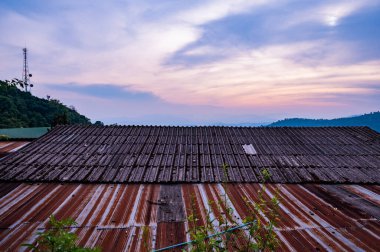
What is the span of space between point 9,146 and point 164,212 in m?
13.4

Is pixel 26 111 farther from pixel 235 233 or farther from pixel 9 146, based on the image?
pixel 235 233

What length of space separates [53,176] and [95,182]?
189 centimetres

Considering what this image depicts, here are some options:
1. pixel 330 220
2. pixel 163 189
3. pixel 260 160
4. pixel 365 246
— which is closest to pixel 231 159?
pixel 260 160

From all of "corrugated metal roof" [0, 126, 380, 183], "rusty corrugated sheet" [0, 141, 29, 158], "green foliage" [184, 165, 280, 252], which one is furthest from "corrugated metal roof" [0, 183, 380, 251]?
"rusty corrugated sheet" [0, 141, 29, 158]

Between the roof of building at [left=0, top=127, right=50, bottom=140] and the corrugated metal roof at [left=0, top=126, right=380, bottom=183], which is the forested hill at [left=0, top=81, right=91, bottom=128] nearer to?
the roof of building at [left=0, top=127, right=50, bottom=140]

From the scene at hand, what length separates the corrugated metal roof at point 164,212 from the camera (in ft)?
18.4

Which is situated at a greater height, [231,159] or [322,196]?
[231,159]

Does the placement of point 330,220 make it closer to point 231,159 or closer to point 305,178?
point 305,178

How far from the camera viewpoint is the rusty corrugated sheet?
42.8ft

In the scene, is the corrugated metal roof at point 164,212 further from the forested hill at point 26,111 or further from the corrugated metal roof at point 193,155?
the forested hill at point 26,111

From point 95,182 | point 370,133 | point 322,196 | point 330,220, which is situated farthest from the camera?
point 370,133

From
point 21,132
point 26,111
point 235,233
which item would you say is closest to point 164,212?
point 235,233

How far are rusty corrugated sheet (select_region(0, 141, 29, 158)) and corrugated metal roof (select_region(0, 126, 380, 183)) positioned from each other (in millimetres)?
2274

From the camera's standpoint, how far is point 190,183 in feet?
29.9
